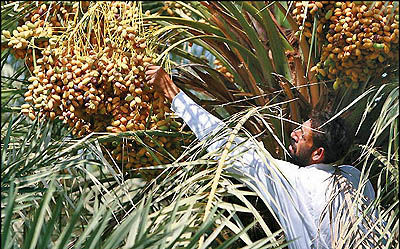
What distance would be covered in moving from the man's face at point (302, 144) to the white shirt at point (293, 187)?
83 mm

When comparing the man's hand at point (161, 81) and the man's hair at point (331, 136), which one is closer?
the man's hand at point (161, 81)

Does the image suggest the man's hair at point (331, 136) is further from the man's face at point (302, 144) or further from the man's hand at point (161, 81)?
the man's hand at point (161, 81)

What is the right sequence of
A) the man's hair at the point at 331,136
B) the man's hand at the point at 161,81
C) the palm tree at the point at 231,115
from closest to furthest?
the palm tree at the point at 231,115 → the man's hand at the point at 161,81 → the man's hair at the point at 331,136

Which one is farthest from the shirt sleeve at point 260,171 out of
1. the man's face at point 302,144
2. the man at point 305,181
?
the man's face at point 302,144

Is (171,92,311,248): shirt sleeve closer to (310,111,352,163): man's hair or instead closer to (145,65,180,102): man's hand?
(145,65,180,102): man's hand

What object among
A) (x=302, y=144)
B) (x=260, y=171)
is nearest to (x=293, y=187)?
(x=260, y=171)

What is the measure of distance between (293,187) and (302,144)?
0.80 ft

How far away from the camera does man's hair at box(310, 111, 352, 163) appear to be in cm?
217

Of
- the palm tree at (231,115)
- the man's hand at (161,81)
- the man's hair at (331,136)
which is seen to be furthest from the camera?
A: the man's hair at (331,136)

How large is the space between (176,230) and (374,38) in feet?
2.39

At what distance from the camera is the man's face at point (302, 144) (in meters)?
2.18

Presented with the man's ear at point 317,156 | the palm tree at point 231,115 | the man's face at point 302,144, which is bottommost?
the man's ear at point 317,156

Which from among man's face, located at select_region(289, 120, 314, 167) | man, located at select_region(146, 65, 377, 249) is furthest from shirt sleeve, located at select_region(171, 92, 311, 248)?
man's face, located at select_region(289, 120, 314, 167)

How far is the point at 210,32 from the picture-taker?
7.77 ft
